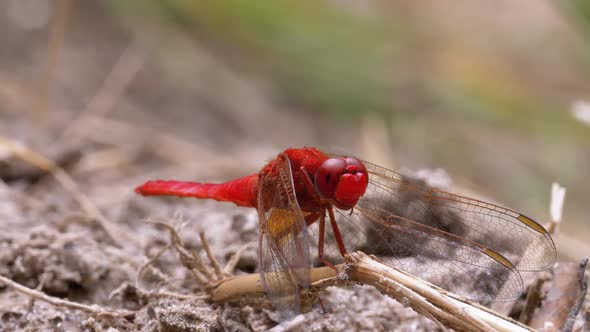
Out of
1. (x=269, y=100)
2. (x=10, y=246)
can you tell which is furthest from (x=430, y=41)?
(x=10, y=246)

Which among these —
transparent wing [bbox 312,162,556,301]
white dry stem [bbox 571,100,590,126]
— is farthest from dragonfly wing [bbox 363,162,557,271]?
white dry stem [bbox 571,100,590,126]

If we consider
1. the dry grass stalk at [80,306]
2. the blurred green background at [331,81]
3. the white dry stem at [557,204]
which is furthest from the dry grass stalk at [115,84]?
the white dry stem at [557,204]

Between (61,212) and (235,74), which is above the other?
(235,74)

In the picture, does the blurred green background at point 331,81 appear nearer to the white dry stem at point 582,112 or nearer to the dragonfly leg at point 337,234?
the white dry stem at point 582,112

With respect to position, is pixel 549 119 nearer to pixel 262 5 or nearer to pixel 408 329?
pixel 262 5

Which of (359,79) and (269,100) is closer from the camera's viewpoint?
(359,79)

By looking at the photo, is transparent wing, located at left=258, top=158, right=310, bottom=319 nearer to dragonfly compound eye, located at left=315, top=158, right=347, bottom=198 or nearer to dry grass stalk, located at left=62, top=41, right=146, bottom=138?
dragonfly compound eye, located at left=315, top=158, right=347, bottom=198
